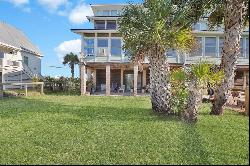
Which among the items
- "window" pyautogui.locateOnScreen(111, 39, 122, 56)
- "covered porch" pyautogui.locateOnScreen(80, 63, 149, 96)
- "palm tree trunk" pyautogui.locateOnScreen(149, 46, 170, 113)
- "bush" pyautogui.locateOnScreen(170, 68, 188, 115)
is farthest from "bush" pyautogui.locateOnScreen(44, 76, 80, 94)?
"bush" pyautogui.locateOnScreen(170, 68, 188, 115)

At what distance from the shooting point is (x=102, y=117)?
14648mm

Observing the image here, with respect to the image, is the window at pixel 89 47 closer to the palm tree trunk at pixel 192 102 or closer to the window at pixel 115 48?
the window at pixel 115 48

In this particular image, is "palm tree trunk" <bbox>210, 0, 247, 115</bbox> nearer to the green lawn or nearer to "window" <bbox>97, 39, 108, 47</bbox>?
the green lawn

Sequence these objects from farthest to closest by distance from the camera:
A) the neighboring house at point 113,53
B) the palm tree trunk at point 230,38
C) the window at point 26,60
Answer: the window at point 26,60
the neighboring house at point 113,53
the palm tree trunk at point 230,38

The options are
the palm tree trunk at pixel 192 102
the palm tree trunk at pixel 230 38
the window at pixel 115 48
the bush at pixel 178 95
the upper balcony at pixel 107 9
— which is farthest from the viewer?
the upper balcony at pixel 107 9

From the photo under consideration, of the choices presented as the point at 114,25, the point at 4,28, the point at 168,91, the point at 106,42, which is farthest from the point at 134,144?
the point at 4,28

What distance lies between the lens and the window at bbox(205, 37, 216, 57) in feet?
121

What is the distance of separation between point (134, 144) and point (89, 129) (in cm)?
263

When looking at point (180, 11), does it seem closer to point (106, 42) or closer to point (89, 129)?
point (89, 129)

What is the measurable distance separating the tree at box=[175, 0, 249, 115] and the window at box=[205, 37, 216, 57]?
19.3 meters

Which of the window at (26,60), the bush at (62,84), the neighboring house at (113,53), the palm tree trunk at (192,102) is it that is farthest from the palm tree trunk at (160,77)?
the window at (26,60)

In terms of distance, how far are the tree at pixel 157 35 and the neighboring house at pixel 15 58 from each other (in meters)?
22.6

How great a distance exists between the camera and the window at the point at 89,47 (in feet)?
116

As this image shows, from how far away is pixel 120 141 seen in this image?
9.57 meters
